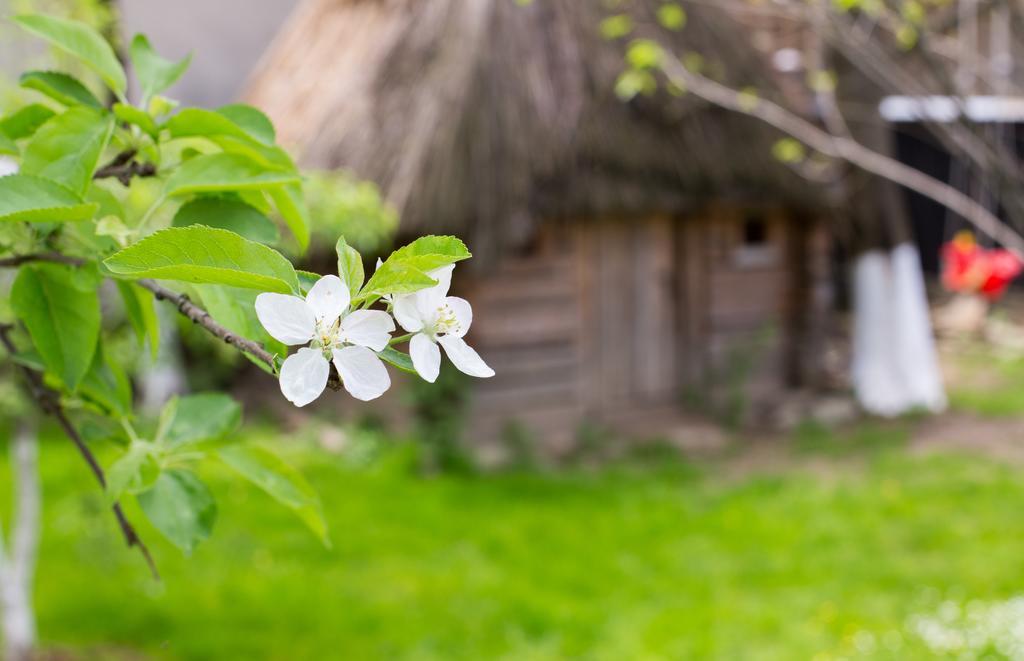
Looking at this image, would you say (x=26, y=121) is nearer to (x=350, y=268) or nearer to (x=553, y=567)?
(x=350, y=268)

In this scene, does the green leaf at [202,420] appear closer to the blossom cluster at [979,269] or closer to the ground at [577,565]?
the ground at [577,565]

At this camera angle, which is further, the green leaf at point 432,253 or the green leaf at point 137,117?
the green leaf at point 137,117

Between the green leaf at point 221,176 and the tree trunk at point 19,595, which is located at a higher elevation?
the green leaf at point 221,176

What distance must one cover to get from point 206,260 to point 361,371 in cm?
12

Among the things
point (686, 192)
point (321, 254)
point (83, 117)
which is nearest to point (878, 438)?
point (686, 192)

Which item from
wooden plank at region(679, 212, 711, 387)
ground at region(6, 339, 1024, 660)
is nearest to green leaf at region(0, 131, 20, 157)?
ground at region(6, 339, 1024, 660)

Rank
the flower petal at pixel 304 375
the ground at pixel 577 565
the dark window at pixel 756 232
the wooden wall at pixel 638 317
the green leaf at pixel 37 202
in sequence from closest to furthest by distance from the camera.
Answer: the flower petal at pixel 304 375
the green leaf at pixel 37 202
the ground at pixel 577 565
the wooden wall at pixel 638 317
the dark window at pixel 756 232

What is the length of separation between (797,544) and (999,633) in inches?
50.5

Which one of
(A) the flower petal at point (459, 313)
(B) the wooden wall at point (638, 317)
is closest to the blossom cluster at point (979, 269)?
(B) the wooden wall at point (638, 317)

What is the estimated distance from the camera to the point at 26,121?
2.95ft

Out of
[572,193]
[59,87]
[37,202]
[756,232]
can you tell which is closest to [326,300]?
[37,202]

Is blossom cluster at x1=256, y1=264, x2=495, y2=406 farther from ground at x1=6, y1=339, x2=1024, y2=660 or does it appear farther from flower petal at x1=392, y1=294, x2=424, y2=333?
ground at x1=6, y1=339, x2=1024, y2=660

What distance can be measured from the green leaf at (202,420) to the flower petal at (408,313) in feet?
1.35

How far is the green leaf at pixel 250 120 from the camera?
91 centimetres
